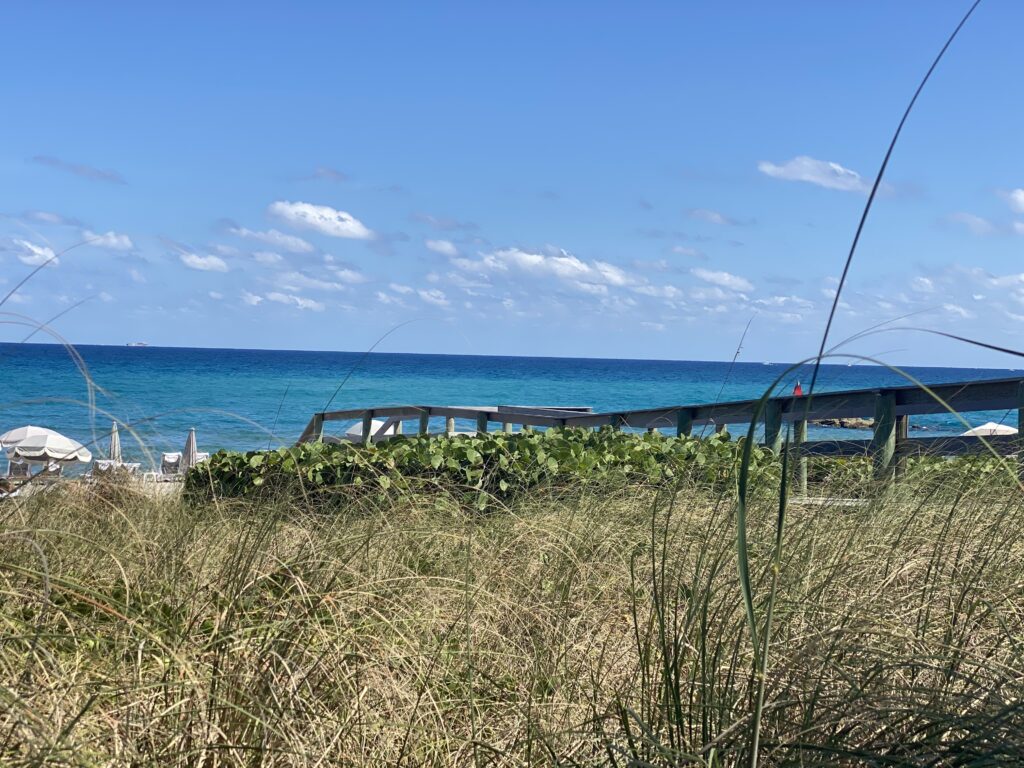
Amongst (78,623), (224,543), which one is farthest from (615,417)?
(78,623)

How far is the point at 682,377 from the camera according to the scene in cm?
9481

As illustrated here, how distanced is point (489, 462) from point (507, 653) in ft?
11.9

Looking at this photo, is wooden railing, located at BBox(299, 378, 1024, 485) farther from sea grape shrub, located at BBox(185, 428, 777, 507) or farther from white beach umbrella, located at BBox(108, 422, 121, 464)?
white beach umbrella, located at BBox(108, 422, 121, 464)

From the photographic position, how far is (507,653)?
269cm

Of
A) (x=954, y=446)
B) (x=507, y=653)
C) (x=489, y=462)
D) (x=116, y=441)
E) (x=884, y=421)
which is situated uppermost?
(x=884, y=421)

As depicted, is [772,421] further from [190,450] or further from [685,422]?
[190,450]

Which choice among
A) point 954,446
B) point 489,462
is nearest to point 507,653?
point 489,462

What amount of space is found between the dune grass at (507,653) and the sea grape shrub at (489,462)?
196 cm

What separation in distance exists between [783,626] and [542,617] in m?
0.96

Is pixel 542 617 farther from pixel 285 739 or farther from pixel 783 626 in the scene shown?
pixel 285 739

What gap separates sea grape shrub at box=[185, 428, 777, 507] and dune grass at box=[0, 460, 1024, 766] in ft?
6.44

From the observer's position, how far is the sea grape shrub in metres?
5.77

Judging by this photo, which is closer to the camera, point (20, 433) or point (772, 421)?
point (772, 421)

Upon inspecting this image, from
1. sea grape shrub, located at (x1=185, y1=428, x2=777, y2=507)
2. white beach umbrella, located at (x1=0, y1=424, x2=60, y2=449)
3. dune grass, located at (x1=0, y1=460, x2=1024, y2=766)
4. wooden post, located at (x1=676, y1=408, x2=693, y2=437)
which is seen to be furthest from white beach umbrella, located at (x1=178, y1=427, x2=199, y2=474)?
dune grass, located at (x1=0, y1=460, x2=1024, y2=766)
